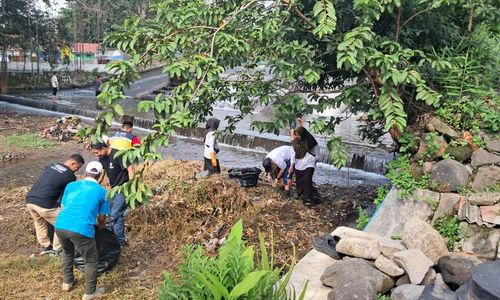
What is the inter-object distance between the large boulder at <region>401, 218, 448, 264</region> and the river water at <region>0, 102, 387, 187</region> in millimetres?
6102

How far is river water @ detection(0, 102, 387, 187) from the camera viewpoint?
1085 cm

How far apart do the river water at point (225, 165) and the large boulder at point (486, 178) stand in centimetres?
551

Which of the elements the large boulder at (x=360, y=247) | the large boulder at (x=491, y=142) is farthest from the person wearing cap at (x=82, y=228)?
the large boulder at (x=491, y=142)

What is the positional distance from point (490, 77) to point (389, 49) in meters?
1.78

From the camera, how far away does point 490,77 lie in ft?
20.9

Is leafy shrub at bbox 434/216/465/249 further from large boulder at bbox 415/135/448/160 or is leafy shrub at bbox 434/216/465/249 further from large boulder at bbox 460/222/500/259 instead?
large boulder at bbox 415/135/448/160

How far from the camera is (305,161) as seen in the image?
7.98 m

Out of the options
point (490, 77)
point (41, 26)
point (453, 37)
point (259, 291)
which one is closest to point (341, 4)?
point (453, 37)

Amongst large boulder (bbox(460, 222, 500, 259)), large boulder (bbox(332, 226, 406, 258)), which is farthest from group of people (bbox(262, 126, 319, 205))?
large boulder (bbox(460, 222, 500, 259))

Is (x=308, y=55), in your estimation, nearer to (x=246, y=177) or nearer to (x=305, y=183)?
(x=305, y=183)

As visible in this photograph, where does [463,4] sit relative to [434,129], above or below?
above

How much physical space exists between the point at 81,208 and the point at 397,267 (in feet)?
10.9

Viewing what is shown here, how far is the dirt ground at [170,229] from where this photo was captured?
5.18 metres

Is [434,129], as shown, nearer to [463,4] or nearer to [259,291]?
[463,4]
